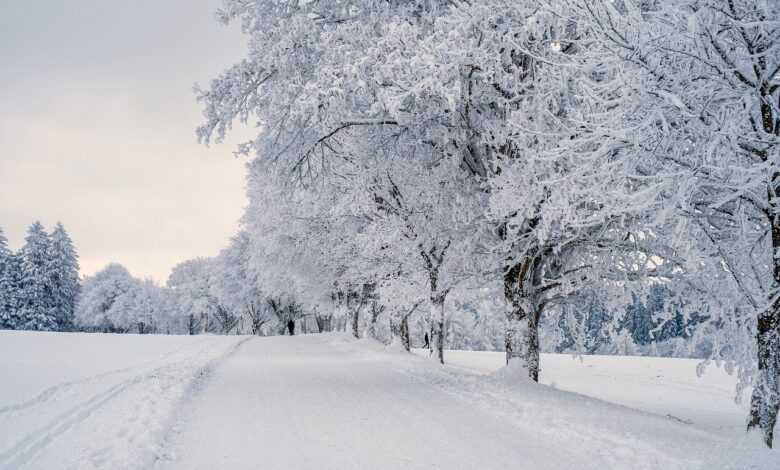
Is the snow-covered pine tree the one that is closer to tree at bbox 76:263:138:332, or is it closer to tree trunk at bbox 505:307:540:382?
tree at bbox 76:263:138:332

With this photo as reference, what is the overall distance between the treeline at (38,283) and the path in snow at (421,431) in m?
56.8

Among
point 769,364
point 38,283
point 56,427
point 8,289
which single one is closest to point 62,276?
point 38,283

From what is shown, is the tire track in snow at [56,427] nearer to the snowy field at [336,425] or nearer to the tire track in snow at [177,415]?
the snowy field at [336,425]

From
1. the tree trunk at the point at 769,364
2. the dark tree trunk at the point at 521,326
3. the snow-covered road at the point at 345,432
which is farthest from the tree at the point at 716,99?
the dark tree trunk at the point at 521,326

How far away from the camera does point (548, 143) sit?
28.6ft

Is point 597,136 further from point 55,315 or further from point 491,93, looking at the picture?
point 55,315

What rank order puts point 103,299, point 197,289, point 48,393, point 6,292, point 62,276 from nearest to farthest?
1. point 48,393
2. point 6,292
3. point 62,276
4. point 197,289
5. point 103,299

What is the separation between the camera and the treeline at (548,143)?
5.54 metres

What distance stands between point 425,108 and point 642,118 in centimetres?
583

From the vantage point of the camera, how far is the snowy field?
561cm

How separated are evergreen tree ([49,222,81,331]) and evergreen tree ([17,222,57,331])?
20.6 inches

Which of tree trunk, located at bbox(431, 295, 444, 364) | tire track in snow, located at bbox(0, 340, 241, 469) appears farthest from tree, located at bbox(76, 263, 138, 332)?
tire track in snow, located at bbox(0, 340, 241, 469)

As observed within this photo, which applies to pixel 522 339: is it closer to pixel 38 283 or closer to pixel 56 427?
pixel 56 427

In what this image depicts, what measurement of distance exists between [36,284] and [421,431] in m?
63.8
